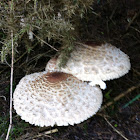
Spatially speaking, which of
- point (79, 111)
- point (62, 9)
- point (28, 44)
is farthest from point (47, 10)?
point (79, 111)

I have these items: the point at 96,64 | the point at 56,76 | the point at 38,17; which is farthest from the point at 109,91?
the point at 38,17

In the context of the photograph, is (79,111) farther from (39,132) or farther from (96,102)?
(39,132)

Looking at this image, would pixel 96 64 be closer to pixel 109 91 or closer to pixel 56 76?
pixel 56 76

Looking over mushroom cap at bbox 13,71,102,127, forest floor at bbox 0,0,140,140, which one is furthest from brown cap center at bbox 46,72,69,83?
forest floor at bbox 0,0,140,140

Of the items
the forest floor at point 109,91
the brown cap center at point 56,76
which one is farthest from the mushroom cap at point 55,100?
the forest floor at point 109,91

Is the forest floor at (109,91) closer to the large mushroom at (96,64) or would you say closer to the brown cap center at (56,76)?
the large mushroom at (96,64)

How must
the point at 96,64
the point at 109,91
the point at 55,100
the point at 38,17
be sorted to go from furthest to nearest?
the point at 109,91, the point at 96,64, the point at 38,17, the point at 55,100
